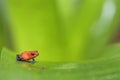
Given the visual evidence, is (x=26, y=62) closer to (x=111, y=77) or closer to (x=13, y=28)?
(x=111, y=77)

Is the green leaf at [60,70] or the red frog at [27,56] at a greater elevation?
the red frog at [27,56]

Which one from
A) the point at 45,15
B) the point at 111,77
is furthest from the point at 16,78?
the point at 45,15

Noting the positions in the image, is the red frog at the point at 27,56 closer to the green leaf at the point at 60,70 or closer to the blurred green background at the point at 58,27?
the green leaf at the point at 60,70

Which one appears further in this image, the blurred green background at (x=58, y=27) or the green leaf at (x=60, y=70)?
the blurred green background at (x=58, y=27)

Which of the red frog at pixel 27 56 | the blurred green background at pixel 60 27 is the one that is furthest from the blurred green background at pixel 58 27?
the red frog at pixel 27 56

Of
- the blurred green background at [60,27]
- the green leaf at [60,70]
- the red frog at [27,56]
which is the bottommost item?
the green leaf at [60,70]
